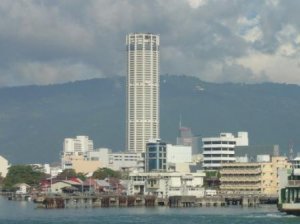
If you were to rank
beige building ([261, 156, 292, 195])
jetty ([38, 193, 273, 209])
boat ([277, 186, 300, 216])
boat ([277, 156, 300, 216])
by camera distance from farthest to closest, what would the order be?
beige building ([261, 156, 292, 195]) → jetty ([38, 193, 273, 209]) → boat ([277, 156, 300, 216]) → boat ([277, 186, 300, 216])

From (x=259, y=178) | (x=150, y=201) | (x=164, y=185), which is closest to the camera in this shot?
(x=150, y=201)

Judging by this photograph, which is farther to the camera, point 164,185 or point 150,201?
point 164,185

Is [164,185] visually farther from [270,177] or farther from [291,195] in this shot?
[291,195]

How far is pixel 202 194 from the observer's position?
601ft

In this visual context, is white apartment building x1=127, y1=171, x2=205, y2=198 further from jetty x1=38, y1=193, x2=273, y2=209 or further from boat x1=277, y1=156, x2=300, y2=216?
boat x1=277, y1=156, x2=300, y2=216

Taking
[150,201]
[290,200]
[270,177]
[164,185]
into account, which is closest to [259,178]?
[270,177]

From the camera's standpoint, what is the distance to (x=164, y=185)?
607ft

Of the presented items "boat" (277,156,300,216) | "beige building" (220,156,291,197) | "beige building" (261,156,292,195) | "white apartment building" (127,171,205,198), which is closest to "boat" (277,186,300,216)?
"boat" (277,156,300,216)

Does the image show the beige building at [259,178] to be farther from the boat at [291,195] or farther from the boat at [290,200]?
the boat at [290,200]

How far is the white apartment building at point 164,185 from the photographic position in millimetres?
183500

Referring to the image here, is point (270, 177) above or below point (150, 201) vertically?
above

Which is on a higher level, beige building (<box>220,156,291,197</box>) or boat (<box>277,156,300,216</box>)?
beige building (<box>220,156,291,197</box>)

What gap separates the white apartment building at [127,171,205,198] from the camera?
602ft

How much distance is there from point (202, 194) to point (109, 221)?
64.4m
